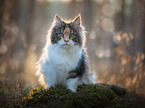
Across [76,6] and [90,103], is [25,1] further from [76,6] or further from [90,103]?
[90,103]

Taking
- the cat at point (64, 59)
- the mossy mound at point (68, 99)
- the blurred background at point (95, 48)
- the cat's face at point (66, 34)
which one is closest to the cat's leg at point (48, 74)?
the cat at point (64, 59)

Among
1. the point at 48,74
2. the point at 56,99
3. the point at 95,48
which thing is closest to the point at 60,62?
the point at 48,74

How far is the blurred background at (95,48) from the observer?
4.62m

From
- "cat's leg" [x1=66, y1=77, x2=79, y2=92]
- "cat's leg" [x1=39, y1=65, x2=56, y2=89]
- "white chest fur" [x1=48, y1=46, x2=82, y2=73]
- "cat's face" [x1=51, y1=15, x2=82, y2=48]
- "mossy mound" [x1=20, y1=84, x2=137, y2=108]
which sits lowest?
"mossy mound" [x1=20, y1=84, x2=137, y2=108]

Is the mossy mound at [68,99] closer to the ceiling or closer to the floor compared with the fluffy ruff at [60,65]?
closer to the floor

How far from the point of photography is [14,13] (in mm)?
9375

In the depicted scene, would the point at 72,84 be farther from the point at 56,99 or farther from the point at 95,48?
the point at 95,48

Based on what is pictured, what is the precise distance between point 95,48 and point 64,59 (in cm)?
700

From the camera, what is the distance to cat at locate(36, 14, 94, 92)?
3303 mm

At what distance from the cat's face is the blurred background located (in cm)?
92

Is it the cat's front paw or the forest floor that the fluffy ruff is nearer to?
the cat's front paw

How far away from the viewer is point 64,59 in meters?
3.32

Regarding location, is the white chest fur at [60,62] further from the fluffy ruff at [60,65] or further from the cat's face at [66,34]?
the cat's face at [66,34]

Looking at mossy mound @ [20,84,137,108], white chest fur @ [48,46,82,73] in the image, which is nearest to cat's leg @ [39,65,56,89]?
white chest fur @ [48,46,82,73]
